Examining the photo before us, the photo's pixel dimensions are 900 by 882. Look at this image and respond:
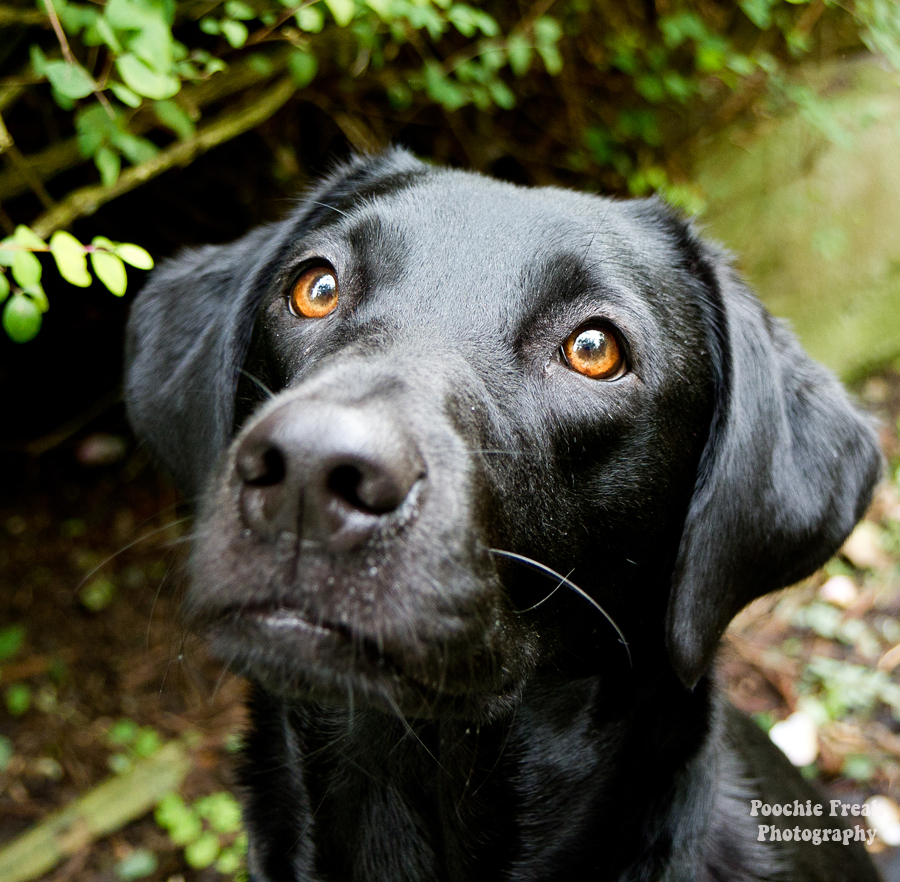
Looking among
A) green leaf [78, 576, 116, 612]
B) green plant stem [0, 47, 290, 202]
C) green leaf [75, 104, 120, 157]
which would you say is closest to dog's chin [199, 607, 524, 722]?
green leaf [75, 104, 120, 157]

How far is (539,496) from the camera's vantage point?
1.86 meters

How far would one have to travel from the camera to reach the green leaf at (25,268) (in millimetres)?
1651

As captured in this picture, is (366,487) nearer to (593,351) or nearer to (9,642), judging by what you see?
(593,351)

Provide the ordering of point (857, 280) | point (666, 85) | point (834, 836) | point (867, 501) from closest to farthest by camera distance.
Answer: point (867, 501)
point (834, 836)
point (666, 85)
point (857, 280)

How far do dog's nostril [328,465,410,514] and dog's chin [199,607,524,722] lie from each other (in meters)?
0.22

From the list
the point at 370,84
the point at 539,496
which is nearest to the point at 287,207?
the point at 370,84

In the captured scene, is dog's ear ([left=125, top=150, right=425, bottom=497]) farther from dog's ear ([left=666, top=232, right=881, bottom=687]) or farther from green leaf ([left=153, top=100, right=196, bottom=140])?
dog's ear ([left=666, top=232, right=881, bottom=687])

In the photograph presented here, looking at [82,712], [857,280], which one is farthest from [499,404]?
[857,280]

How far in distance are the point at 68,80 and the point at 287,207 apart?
258cm

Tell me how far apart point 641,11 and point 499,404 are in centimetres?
361

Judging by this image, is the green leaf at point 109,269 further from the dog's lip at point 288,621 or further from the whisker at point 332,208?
the dog's lip at point 288,621

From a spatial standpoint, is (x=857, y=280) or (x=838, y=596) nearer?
(x=838, y=596)

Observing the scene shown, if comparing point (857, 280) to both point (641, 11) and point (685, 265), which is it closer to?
point (641, 11)

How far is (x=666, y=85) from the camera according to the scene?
4262 mm
